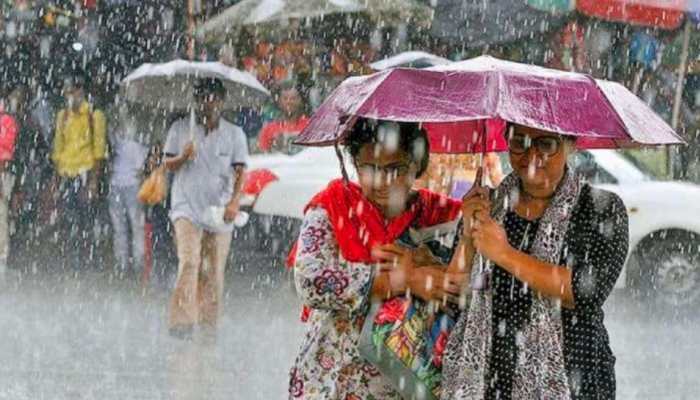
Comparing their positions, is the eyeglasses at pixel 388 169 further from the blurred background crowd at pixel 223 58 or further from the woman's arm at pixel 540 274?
the blurred background crowd at pixel 223 58

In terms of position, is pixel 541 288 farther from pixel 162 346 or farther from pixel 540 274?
pixel 162 346

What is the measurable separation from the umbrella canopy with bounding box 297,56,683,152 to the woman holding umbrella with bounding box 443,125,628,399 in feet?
0.45

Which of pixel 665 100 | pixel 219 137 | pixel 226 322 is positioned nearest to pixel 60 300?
pixel 226 322

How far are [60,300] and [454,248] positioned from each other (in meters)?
8.68

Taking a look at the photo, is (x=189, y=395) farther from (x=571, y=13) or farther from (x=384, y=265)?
(x=571, y=13)

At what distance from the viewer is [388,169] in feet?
13.4

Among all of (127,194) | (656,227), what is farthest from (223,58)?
(656,227)

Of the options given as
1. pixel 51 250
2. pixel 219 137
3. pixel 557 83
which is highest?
pixel 557 83

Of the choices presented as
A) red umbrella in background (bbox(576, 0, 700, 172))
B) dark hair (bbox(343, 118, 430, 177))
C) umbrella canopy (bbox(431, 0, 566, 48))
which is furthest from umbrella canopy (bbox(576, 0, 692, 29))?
dark hair (bbox(343, 118, 430, 177))

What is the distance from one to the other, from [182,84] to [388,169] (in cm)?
861

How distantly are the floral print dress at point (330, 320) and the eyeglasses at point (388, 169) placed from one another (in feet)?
0.56

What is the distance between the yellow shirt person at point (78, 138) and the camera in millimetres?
15602

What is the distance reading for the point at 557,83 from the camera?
3906 mm

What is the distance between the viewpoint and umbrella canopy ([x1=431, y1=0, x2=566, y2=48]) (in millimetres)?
15820
